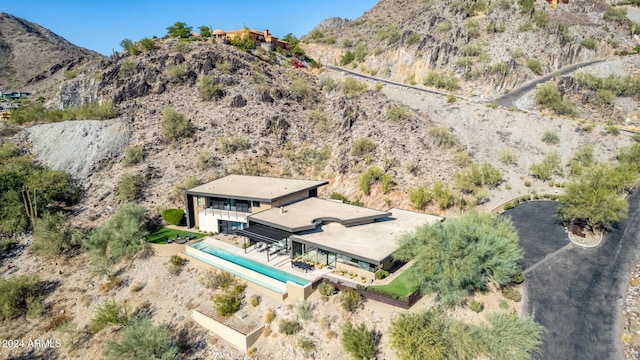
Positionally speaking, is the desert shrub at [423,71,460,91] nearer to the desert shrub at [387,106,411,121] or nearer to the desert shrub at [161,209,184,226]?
the desert shrub at [387,106,411,121]

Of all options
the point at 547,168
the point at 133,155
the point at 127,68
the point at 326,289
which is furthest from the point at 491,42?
the point at 127,68

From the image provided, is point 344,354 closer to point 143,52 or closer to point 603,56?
point 143,52

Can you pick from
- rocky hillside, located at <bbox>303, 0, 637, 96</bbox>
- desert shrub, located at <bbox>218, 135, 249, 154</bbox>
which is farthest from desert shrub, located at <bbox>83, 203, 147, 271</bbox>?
rocky hillside, located at <bbox>303, 0, 637, 96</bbox>

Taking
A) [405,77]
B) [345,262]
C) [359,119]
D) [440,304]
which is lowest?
[440,304]

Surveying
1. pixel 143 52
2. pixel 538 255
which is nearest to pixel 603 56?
pixel 538 255

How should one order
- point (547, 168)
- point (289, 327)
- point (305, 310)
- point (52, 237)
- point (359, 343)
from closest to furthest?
1. point (359, 343)
2. point (289, 327)
3. point (305, 310)
4. point (52, 237)
5. point (547, 168)

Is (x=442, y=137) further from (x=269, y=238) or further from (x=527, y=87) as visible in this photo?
(x=269, y=238)
